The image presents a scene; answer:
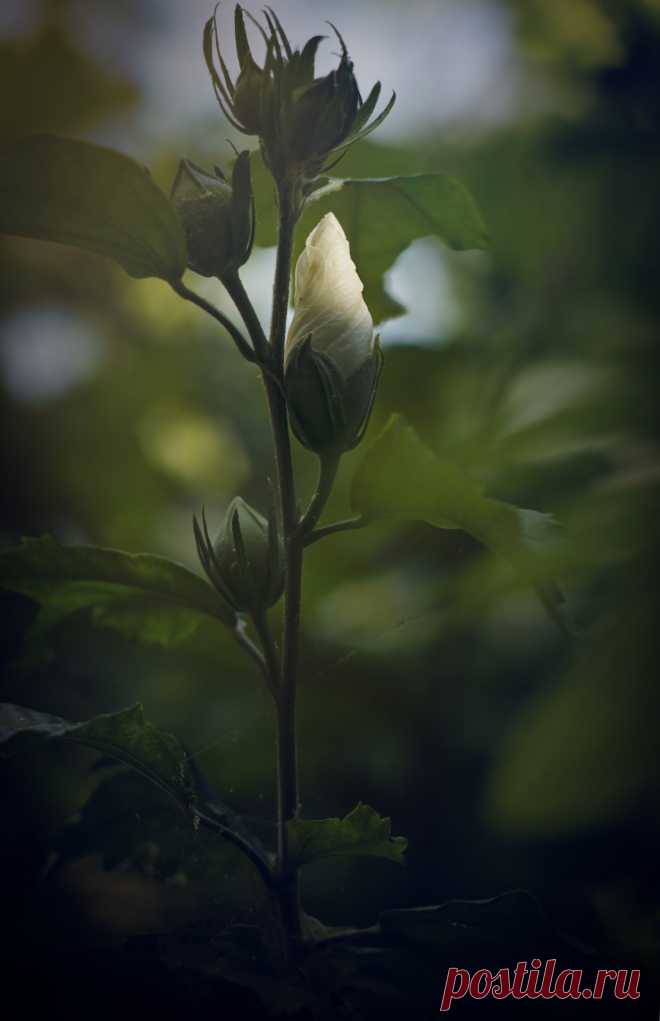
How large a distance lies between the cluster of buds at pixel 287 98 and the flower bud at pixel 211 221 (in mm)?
22

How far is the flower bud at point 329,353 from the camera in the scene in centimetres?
26

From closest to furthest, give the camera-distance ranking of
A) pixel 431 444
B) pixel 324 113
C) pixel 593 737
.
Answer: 1. pixel 593 737
2. pixel 324 113
3. pixel 431 444

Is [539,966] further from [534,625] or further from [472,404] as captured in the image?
[472,404]

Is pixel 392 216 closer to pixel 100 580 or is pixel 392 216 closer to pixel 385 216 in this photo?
pixel 385 216

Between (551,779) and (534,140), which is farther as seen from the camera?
(534,140)

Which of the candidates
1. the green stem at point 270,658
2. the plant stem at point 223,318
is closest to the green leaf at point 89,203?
the plant stem at point 223,318

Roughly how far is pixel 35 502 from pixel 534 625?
0.92 ft

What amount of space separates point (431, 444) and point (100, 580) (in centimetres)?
18

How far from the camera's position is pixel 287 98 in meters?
0.27

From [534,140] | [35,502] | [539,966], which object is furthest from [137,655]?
[534,140]

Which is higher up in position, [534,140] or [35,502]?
[534,140]

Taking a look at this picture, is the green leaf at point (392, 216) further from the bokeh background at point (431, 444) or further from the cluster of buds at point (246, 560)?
the cluster of buds at point (246, 560)

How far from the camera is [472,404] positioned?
444 millimetres

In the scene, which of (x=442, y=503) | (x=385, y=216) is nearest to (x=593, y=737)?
(x=442, y=503)
